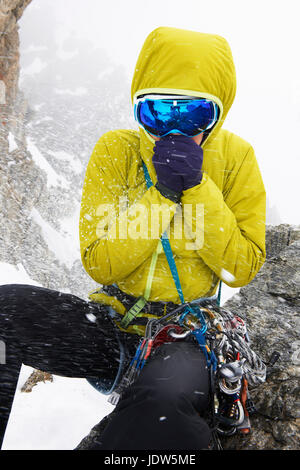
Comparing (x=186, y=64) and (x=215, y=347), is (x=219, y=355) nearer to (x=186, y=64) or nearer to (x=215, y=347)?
(x=215, y=347)

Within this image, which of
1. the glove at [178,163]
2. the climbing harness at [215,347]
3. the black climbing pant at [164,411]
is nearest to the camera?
the black climbing pant at [164,411]

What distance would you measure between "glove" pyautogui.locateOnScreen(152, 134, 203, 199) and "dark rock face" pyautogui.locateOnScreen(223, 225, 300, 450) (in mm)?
1648

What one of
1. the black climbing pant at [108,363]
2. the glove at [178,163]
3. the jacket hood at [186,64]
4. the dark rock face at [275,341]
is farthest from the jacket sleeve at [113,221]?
the dark rock face at [275,341]

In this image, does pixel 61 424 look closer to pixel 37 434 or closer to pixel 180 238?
pixel 37 434

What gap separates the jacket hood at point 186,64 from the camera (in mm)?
1987

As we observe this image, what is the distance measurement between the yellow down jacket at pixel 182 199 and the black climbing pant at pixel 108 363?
0.40 metres

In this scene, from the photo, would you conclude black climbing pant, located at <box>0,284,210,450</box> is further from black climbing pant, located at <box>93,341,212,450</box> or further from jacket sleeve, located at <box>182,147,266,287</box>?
jacket sleeve, located at <box>182,147,266,287</box>

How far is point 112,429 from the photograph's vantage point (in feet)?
4.57

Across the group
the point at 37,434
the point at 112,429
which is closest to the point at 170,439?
the point at 112,429
